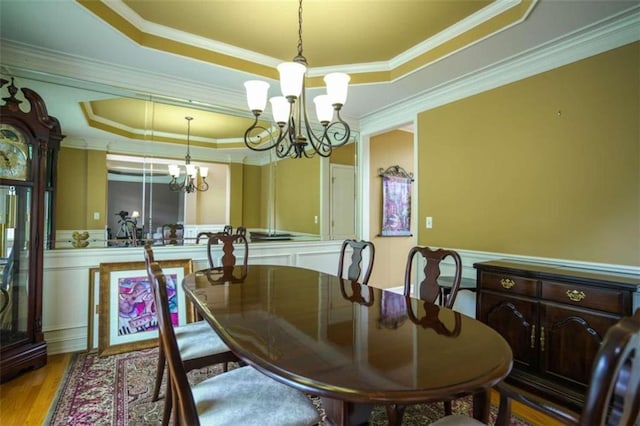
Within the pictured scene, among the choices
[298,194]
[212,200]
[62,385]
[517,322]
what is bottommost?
[62,385]

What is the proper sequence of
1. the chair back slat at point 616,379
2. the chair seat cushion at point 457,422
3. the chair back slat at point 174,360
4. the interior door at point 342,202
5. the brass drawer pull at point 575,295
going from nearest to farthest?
the chair back slat at point 616,379 < the chair back slat at point 174,360 < the chair seat cushion at point 457,422 < the brass drawer pull at point 575,295 < the interior door at point 342,202

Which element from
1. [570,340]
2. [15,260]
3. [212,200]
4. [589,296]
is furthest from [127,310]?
[589,296]

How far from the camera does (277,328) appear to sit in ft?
4.24

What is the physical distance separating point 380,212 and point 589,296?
3169 mm

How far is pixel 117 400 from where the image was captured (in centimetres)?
208

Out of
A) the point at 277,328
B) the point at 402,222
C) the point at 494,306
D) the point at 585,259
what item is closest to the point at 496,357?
the point at 277,328

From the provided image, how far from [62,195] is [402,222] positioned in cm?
440

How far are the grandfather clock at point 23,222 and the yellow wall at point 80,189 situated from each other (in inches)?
10.2

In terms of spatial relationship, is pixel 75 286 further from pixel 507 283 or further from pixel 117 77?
pixel 507 283

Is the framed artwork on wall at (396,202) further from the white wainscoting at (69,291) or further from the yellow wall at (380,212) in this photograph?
the white wainscoting at (69,291)

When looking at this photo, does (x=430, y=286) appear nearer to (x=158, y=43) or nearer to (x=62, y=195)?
(x=158, y=43)

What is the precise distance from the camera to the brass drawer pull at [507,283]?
233 cm

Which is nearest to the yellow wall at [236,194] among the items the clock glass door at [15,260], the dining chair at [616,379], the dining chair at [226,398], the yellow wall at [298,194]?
the yellow wall at [298,194]

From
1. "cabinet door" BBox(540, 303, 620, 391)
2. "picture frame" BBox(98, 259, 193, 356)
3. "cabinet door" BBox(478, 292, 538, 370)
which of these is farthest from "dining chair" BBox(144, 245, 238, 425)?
"cabinet door" BBox(540, 303, 620, 391)
